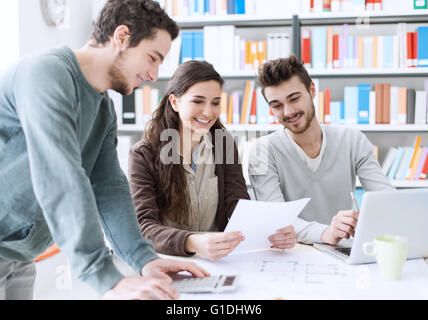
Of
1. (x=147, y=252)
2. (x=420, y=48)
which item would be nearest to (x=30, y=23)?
(x=147, y=252)

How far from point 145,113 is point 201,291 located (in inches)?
88.2

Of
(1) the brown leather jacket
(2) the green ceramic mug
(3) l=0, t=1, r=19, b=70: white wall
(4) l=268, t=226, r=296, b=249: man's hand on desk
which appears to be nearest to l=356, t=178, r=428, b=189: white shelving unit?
(1) the brown leather jacket

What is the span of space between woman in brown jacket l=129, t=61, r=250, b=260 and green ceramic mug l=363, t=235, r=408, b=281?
0.59m

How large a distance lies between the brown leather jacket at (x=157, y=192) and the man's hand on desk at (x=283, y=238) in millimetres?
245

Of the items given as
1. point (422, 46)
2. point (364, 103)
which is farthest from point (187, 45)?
point (422, 46)

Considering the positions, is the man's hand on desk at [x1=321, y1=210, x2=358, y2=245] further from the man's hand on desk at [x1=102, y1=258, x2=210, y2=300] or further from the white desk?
the man's hand on desk at [x1=102, y1=258, x2=210, y2=300]

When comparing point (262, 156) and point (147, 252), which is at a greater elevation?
point (262, 156)

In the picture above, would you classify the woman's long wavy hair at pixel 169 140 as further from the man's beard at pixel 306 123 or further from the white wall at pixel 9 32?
the white wall at pixel 9 32

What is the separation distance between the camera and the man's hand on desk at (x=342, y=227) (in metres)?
1.20

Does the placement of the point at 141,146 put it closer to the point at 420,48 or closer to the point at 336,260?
the point at 336,260

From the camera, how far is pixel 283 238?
1179mm

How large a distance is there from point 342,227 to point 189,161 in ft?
2.05

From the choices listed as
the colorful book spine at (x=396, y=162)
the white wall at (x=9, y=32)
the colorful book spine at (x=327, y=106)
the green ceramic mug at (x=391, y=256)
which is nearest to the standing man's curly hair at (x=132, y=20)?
the green ceramic mug at (x=391, y=256)

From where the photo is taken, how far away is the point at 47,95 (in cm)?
71
